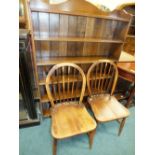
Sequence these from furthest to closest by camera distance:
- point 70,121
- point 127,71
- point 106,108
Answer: point 127,71
point 106,108
point 70,121

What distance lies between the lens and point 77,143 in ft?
4.99

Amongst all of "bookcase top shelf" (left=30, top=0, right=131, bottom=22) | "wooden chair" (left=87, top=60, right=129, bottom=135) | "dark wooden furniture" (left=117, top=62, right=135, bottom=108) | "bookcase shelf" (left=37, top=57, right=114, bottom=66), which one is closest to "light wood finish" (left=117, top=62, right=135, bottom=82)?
"dark wooden furniture" (left=117, top=62, right=135, bottom=108)

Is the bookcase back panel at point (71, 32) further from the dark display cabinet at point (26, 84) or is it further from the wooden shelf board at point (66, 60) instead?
the dark display cabinet at point (26, 84)

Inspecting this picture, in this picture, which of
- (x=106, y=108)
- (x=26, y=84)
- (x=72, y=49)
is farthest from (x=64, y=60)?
(x=106, y=108)

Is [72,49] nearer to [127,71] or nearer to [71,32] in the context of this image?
[71,32]

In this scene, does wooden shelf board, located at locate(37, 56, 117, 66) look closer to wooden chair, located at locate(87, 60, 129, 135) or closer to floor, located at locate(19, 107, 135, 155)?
wooden chair, located at locate(87, 60, 129, 135)

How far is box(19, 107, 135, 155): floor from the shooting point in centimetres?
142

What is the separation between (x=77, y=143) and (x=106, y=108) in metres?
0.59

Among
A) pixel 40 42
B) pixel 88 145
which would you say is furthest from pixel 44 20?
pixel 88 145

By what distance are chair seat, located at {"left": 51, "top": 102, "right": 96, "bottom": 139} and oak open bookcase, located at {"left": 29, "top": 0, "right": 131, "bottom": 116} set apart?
375 millimetres

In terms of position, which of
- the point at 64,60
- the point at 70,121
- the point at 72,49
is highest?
the point at 72,49
